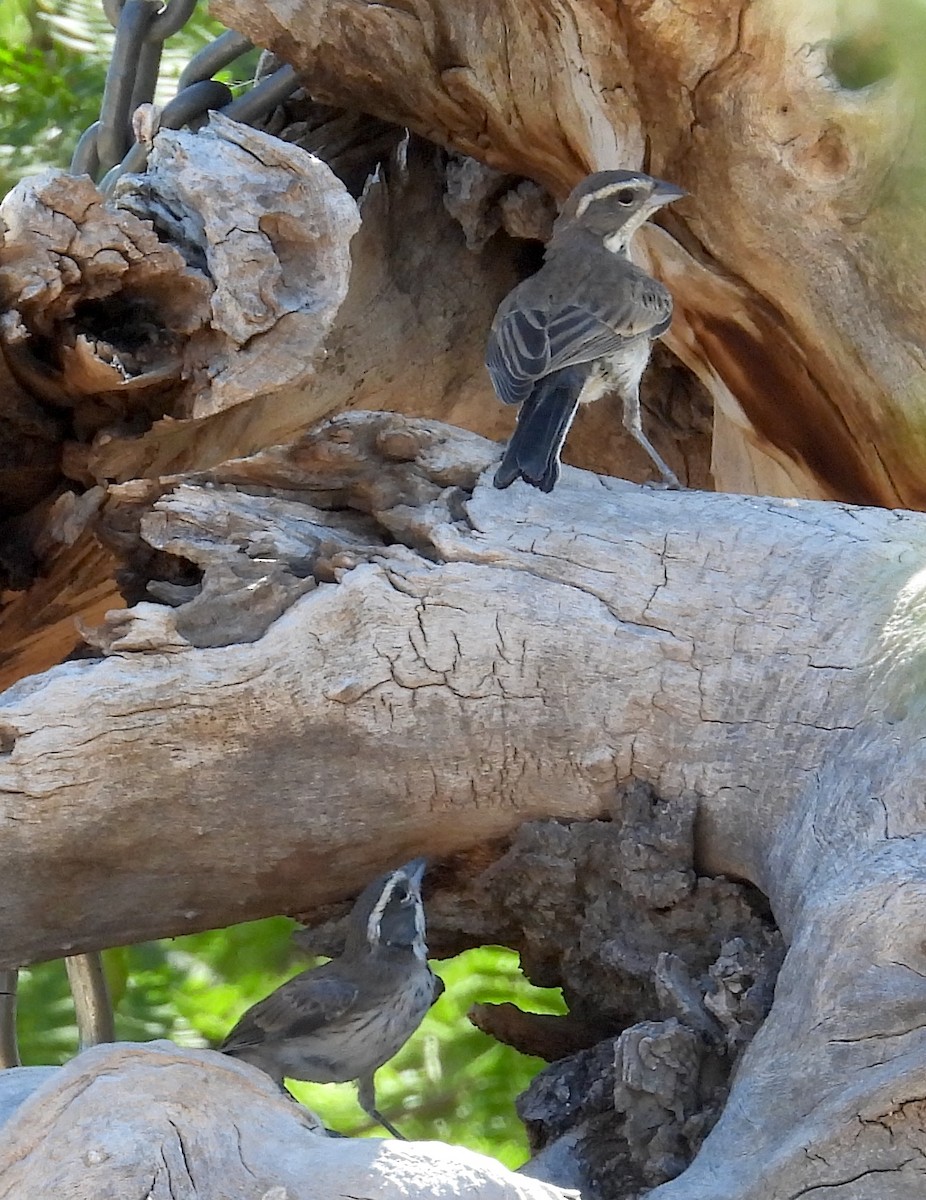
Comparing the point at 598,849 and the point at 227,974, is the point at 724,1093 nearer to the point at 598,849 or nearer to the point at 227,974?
the point at 598,849

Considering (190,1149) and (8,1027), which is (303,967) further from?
(190,1149)

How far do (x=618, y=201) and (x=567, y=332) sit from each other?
376 mm

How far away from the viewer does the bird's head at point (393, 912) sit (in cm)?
237

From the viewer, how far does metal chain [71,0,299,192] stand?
2.99 meters

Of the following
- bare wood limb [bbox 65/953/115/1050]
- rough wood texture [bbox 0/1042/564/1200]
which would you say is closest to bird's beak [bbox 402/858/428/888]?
rough wood texture [bbox 0/1042/564/1200]

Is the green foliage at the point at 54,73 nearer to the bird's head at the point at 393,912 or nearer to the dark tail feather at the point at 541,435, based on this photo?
the dark tail feather at the point at 541,435

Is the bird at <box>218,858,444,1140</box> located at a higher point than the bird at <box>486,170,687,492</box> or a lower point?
lower

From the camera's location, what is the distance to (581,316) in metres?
3.51

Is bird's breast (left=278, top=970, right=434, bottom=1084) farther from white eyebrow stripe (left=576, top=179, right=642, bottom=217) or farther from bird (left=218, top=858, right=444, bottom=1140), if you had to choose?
white eyebrow stripe (left=576, top=179, right=642, bottom=217)

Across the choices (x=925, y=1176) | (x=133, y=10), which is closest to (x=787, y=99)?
(x=133, y=10)

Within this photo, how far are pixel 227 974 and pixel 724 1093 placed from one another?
2232 mm

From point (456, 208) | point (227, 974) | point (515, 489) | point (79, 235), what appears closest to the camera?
point (515, 489)

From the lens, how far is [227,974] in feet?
12.9

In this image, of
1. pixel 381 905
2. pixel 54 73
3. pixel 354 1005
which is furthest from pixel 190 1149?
pixel 54 73
